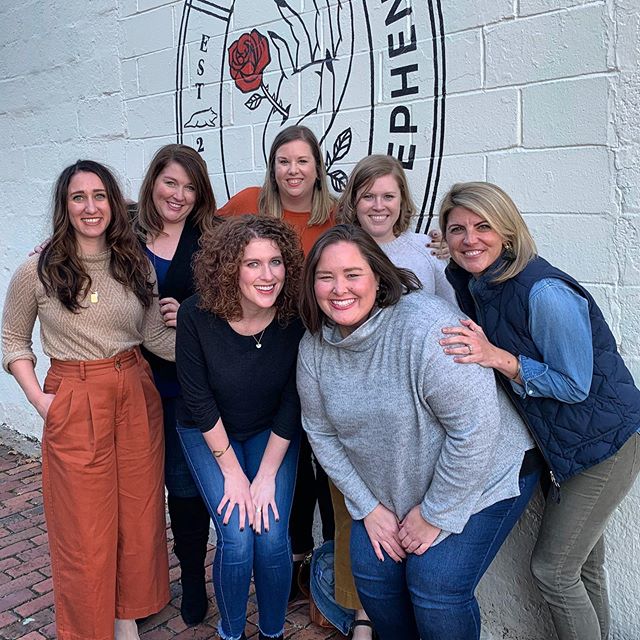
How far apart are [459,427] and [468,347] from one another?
23cm

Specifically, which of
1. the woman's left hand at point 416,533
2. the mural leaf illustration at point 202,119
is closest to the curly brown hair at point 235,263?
the woman's left hand at point 416,533

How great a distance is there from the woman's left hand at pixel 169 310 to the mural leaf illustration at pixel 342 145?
0.98 meters

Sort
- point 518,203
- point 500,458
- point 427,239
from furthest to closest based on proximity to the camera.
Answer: point 427,239
point 518,203
point 500,458

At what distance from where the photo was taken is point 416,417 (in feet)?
7.08

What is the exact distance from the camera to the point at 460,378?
80.7 inches

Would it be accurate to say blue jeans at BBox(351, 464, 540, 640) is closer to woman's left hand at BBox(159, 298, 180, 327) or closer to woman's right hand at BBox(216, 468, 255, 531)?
woman's right hand at BBox(216, 468, 255, 531)

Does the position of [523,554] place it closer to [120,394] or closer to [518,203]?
[518,203]

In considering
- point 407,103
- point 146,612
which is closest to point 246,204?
point 407,103

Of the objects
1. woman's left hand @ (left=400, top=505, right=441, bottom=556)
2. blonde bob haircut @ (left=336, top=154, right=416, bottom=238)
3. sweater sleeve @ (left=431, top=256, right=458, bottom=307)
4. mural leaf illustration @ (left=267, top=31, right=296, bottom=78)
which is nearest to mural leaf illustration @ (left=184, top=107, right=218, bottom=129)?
mural leaf illustration @ (left=267, top=31, right=296, bottom=78)

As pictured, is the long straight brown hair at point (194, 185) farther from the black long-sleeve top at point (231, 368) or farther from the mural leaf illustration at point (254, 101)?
the mural leaf illustration at point (254, 101)

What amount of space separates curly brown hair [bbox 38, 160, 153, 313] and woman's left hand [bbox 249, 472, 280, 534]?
79 cm

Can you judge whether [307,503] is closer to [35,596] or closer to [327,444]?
[327,444]

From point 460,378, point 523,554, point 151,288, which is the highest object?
point 151,288

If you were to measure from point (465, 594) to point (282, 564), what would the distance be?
688 mm
